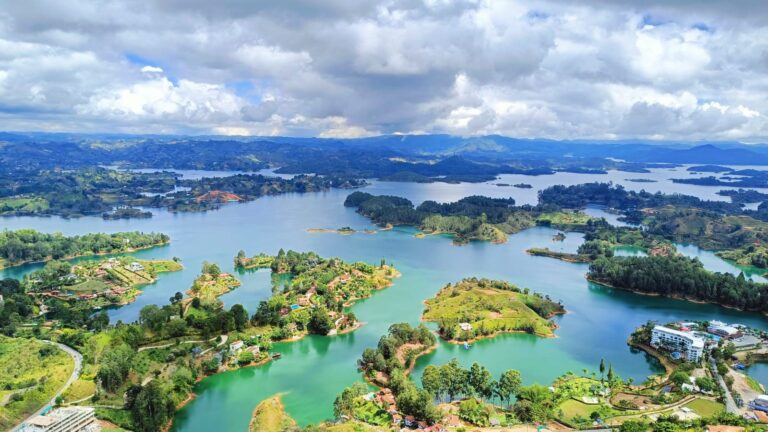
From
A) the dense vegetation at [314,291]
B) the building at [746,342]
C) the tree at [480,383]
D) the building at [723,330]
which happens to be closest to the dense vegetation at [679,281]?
the building at [723,330]

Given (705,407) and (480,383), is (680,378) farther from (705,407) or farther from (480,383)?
(480,383)

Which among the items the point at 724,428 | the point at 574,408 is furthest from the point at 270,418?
the point at 724,428

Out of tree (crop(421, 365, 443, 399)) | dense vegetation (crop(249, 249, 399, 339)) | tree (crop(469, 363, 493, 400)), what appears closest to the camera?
tree (crop(421, 365, 443, 399))

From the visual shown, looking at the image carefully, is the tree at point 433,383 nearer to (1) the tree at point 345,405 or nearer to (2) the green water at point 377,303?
(1) the tree at point 345,405

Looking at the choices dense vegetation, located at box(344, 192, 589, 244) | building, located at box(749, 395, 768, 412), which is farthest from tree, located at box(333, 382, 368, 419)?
dense vegetation, located at box(344, 192, 589, 244)

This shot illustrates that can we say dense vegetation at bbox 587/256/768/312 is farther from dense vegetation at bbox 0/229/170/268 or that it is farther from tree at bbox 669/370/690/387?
dense vegetation at bbox 0/229/170/268

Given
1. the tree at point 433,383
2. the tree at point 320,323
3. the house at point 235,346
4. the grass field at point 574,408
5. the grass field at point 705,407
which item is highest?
the grass field at point 705,407

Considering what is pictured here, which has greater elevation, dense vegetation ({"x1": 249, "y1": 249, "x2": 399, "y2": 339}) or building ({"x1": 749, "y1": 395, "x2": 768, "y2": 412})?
building ({"x1": 749, "y1": 395, "x2": 768, "y2": 412})
